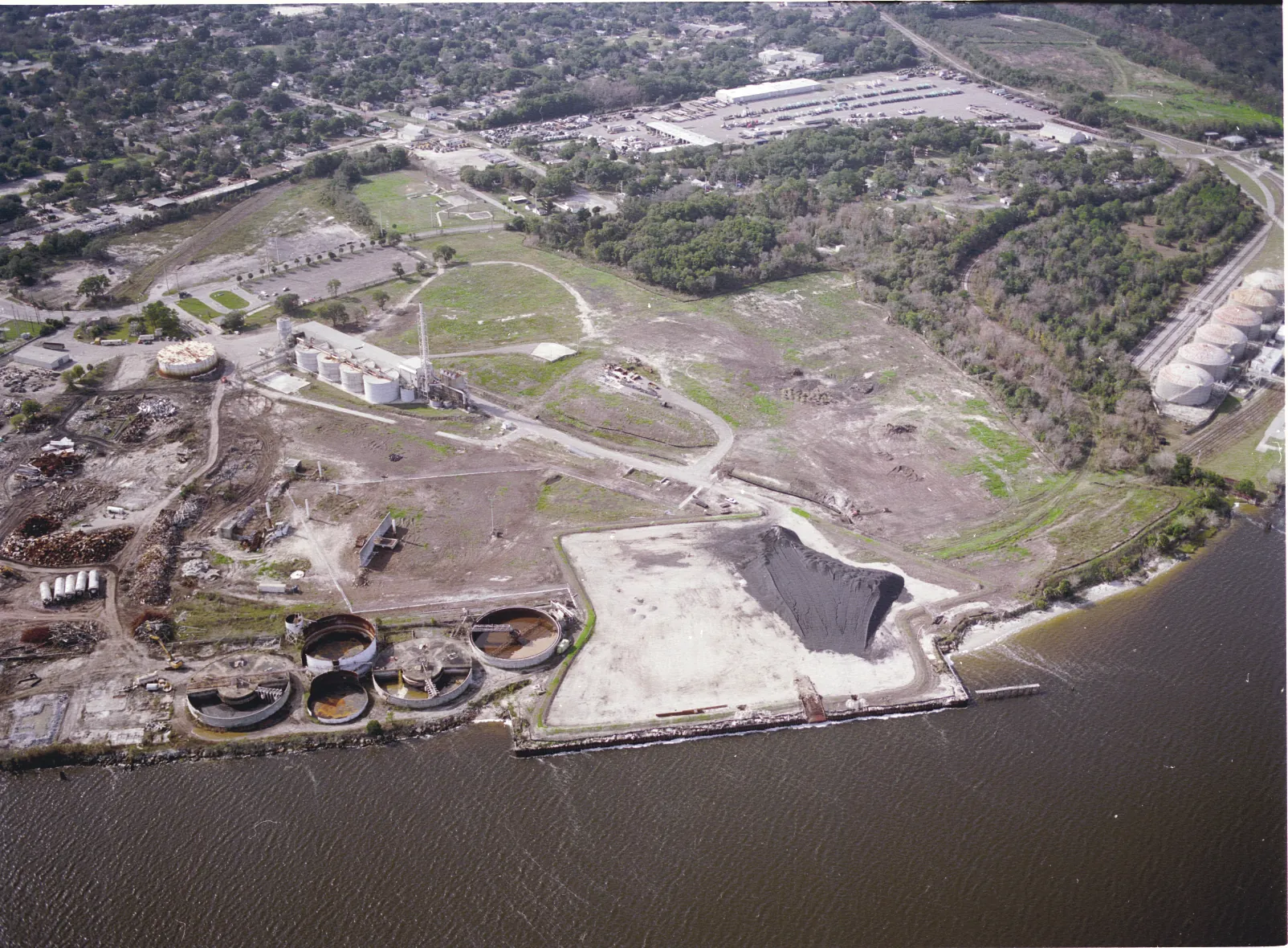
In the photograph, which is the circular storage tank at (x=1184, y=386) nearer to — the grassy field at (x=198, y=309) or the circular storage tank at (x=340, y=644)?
the circular storage tank at (x=340, y=644)

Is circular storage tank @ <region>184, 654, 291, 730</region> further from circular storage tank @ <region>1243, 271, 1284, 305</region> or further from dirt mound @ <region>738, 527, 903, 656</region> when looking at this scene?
circular storage tank @ <region>1243, 271, 1284, 305</region>

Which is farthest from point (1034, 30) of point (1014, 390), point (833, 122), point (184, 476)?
point (184, 476)

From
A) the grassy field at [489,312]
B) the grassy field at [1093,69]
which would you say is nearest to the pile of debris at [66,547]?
the grassy field at [489,312]

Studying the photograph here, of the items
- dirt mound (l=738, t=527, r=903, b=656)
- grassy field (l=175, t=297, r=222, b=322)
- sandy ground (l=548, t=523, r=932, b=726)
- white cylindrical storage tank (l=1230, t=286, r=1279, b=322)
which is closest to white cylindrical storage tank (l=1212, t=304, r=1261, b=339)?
white cylindrical storage tank (l=1230, t=286, r=1279, b=322)

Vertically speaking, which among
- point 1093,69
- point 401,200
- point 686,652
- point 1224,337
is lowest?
point 686,652

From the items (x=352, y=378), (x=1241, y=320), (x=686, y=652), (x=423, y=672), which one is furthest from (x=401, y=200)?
(x=1241, y=320)

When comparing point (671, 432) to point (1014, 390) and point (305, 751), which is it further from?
point (305, 751)

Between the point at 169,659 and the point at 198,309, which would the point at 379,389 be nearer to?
the point at 198,309
